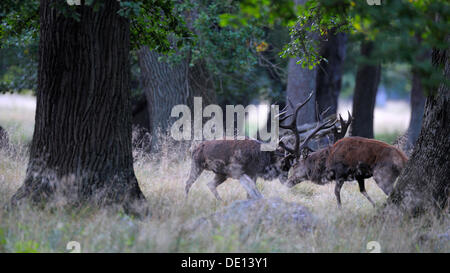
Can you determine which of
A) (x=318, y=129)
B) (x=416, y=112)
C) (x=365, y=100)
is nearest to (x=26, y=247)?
(x=318, y=129)

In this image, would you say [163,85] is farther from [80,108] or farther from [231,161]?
[80,108]

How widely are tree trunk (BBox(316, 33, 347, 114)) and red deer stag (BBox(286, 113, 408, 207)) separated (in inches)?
317

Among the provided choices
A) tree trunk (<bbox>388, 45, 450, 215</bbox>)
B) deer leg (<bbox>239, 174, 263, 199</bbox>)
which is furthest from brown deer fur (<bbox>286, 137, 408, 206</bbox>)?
deer leg (<bbox>239, 174, 263, 199</bbox>)

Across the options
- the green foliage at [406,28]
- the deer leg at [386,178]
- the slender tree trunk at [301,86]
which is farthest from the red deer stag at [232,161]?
the slender tree trunk at [301,86]

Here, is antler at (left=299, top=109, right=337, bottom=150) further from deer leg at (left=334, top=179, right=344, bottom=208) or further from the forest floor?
the forest floor

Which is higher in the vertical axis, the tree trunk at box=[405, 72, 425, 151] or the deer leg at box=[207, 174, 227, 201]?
the tree trunk at box=[405, 72, 425, 151]

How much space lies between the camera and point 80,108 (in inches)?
286

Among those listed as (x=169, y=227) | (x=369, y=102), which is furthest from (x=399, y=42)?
(x=369, y=102)

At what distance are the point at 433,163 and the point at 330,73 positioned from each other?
37.1 feet

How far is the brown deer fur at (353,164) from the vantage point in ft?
29.5

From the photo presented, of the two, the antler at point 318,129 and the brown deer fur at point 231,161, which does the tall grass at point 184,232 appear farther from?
the antler at point 318,129

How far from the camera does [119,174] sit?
24.8 feet

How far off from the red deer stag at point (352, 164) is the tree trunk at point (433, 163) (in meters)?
1.09

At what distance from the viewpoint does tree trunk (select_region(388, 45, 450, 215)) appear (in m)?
7.63
